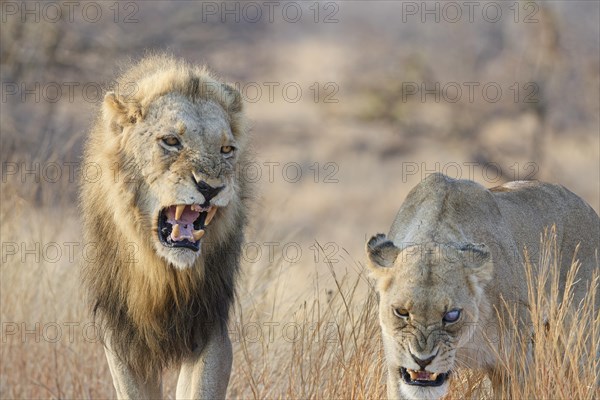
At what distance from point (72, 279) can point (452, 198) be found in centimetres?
376

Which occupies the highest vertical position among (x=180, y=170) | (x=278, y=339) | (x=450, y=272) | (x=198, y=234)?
(x=180, y=170)

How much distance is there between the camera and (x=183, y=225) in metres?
5.40

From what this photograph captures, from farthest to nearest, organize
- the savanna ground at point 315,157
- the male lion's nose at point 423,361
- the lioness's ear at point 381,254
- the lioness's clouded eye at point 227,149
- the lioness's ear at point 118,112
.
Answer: the savanna ground at point 315,157, the lioness's ear at point 118,112, the lioness's clouded eye at point 227,149, the lioness's ear at point 381,254, the male lion's nose at point 423,361

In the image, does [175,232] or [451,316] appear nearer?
[451,316]

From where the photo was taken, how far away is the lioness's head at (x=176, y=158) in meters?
5.26

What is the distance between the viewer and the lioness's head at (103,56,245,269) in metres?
5.26

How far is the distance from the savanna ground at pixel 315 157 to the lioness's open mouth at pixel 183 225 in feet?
1.94

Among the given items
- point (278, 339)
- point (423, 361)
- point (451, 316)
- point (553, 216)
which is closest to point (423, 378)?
point (423, 361)

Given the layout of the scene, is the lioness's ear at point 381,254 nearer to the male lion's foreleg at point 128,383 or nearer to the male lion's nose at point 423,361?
the male lion's nose at point 423,361

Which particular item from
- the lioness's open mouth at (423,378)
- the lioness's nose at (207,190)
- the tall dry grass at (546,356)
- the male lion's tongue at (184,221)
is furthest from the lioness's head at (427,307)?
the male lion's tongue at (184,221)

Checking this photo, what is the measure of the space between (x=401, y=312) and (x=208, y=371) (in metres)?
1.29

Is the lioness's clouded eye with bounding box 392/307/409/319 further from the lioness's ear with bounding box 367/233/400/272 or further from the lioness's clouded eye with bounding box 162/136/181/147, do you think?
the lioness's clouded eye with bounding box 162/136/181/147

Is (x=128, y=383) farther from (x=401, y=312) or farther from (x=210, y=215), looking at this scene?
(x=401, y=312)

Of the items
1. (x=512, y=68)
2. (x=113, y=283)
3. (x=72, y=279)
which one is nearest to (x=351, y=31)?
(x=512, y=68)
